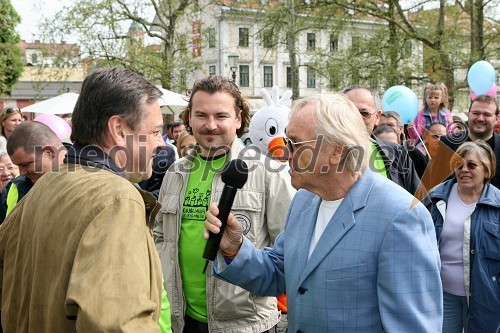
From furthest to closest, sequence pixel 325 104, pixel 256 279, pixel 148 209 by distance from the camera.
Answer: pixel 256 279 < pixel 325 104 < pixel 148 209

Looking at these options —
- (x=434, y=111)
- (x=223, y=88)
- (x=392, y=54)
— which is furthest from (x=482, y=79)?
(x=392, y=54)

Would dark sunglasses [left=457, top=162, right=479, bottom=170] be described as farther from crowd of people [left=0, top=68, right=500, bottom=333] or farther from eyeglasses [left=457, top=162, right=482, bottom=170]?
crowd of people [left=0, top=68, right=500, bottom=333]

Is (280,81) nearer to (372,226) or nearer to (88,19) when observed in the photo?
(88,19)

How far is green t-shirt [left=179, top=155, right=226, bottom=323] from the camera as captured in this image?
3107 millimetres

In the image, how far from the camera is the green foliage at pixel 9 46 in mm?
31628

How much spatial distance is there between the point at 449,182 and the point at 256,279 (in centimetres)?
294

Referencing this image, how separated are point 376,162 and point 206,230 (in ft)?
6.99

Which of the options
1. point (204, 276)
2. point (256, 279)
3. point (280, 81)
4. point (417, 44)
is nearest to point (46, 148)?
point (204, 276)

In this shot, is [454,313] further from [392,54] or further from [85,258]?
[392,54]

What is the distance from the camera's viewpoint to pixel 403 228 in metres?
2.13

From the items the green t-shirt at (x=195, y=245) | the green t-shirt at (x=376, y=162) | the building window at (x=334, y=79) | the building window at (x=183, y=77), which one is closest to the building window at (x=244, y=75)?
the building window at (x=183, y=77)

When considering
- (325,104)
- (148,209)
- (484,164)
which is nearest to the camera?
(148,209)

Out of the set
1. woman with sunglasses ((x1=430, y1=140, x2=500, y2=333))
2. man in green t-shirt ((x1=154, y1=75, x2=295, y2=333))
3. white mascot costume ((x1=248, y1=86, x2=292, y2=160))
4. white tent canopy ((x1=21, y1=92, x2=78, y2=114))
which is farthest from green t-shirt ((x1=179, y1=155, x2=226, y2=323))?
white tent canopy ((x1=21, y1=92, x2=78, y2=114))

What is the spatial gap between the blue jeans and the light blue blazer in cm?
262
